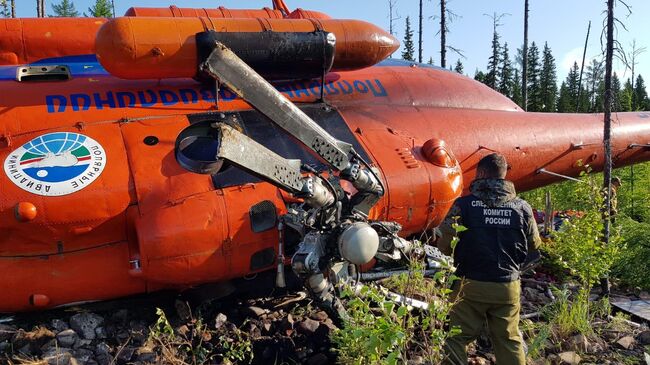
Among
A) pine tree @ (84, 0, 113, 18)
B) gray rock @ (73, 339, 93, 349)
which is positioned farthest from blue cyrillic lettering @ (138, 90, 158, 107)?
pine tree @ (84, 0, 113, 18)

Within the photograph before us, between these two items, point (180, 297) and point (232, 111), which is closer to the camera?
point (180, 297)

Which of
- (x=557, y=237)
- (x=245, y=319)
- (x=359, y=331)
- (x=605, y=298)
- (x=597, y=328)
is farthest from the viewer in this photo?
(x=557, y=237)

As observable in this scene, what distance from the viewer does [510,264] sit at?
3.64m

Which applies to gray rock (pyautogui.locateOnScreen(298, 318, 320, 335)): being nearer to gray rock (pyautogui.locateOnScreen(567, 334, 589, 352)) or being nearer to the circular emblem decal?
the circular emblem decal

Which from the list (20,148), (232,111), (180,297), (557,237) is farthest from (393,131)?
(20,148)

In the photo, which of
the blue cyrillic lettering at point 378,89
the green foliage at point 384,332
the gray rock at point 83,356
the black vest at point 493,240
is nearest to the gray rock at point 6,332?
the gray rock at point 83,356

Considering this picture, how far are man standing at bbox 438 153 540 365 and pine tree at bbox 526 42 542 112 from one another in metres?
47.1

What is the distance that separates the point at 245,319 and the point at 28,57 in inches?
143

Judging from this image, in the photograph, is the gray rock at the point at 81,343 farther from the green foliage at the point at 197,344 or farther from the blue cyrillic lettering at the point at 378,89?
the blue cyrillic lettering at the point at 378,89

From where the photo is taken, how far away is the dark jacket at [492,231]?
3.62m

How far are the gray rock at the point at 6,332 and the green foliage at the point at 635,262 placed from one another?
631 centimetres

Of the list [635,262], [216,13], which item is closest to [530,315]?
[635,262]

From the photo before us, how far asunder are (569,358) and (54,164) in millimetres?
4449

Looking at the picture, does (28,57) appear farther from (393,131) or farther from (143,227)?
(393,131)
